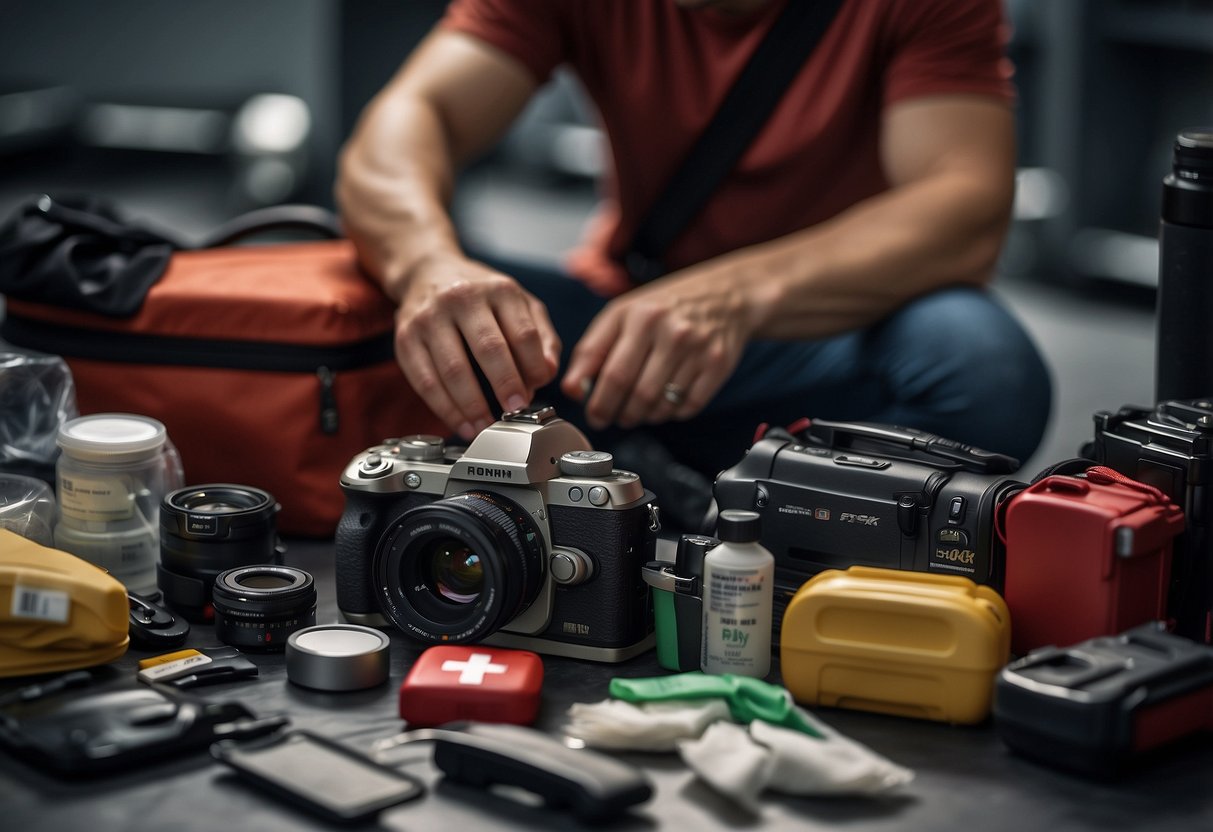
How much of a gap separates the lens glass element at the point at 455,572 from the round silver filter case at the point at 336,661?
6 cm

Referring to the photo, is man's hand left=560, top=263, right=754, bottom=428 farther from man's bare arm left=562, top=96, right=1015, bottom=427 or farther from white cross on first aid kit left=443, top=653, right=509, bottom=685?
white cross on first aid kit left=443, top=653, right=509, bottom=685

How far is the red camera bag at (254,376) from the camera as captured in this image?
1.58m

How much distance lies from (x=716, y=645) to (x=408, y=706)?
235 millimetres

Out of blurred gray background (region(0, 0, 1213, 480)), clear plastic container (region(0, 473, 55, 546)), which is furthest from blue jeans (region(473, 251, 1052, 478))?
blurred gray background (region(0, 0, 1213, 480))

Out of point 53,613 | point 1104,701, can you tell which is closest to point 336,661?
point 53,613

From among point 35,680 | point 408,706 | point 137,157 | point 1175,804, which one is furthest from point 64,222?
point 137,157

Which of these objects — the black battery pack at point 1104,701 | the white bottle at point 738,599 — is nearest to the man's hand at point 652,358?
the white bottle at point 738,599

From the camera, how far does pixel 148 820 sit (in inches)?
38.9

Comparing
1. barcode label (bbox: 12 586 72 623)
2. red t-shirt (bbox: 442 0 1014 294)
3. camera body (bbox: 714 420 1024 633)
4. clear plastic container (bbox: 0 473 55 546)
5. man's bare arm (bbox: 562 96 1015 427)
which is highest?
red t-shirt (bbox: 442 0 1014 294)

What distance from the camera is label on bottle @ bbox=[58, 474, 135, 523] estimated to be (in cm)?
138

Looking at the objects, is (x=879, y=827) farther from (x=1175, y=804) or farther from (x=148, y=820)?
(x=148, y=820)

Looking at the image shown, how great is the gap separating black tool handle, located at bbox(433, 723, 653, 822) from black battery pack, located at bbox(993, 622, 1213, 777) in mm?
260

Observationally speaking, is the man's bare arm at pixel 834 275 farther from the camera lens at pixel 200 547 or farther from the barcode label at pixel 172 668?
the barcode label at pixel 172 668

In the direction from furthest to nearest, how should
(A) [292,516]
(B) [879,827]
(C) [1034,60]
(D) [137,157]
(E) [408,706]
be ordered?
(D) [137,157]
(C) [1034,60]
(A) [292,516]
(E) [408,706]
(B) [879,827]
